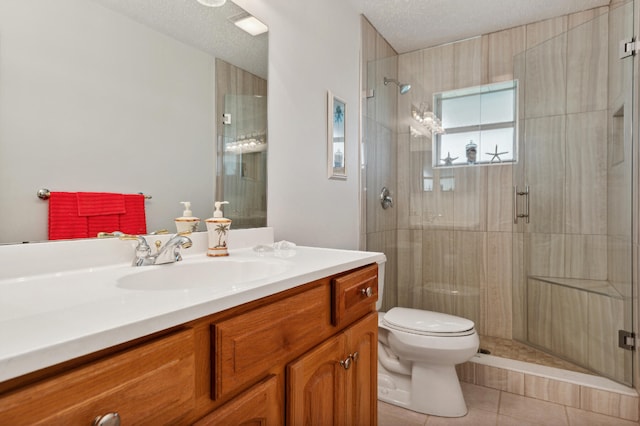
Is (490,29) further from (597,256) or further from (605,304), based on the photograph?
(605,304)

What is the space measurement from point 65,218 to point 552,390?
234 cm

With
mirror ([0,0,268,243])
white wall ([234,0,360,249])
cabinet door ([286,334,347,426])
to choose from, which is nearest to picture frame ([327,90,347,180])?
white wall ([234,0,360,249])

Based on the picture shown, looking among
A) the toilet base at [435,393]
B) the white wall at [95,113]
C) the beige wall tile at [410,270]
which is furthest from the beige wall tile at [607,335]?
the white wall at [95,113]

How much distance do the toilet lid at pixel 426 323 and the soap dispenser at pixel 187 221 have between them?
1.19 metres

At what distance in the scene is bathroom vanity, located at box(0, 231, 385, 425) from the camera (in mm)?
436

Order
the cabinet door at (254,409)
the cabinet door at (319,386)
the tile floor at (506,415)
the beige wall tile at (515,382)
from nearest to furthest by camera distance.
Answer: the cabinet door at (254,409)
the cabinet door at (319,386)
the tile floor at (506,415)
the beige wall tile at (515,382)

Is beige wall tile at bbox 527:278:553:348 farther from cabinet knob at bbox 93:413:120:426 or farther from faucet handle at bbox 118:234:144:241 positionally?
cabinet knob at bbox 93:413:120:426

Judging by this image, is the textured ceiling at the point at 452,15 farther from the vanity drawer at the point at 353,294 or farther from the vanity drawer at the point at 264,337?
the vanity drawer at the point at 264,337

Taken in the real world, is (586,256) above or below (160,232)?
below

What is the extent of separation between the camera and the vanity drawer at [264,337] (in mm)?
651

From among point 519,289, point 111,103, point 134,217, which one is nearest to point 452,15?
point 519,289

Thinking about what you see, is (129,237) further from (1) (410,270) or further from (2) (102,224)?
(1) (410,270)

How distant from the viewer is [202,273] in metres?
1.08

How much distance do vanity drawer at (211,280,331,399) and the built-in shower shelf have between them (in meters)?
1.86
